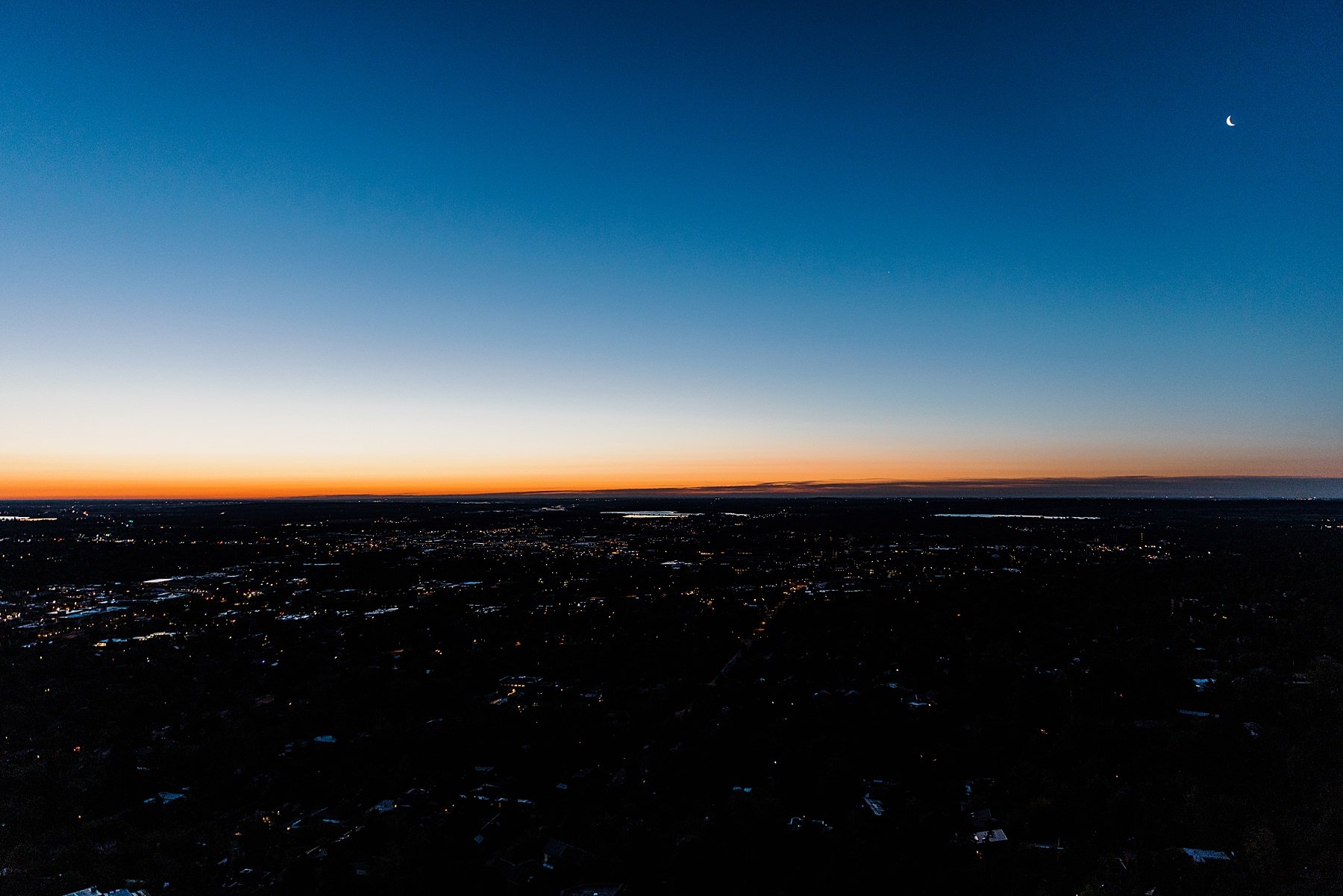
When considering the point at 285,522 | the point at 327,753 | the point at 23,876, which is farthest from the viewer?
the point at 285,522

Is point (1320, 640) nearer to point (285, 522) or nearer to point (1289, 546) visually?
point (1289, 546)

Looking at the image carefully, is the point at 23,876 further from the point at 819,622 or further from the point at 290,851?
the point at 819,622

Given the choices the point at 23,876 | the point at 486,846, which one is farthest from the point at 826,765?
the point at 23,876

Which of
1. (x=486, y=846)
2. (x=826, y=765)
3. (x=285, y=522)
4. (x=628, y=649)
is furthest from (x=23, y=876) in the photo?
(x=285, y=522)

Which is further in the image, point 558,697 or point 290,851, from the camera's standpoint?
point 558,697

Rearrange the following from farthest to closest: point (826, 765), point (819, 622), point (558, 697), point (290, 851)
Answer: point (819, 622) < point (558, 697) < point (826, 765) < point (290, 851)

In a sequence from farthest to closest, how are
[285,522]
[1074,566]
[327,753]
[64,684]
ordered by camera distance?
[285,522], [1074,566], [64,684], [327,753]
